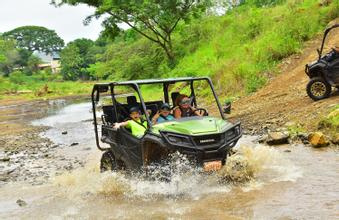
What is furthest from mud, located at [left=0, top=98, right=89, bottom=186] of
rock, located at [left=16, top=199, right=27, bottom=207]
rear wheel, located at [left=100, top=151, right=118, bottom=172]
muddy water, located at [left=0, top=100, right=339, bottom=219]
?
rear wheel, located at [left=100, top=151, right=118, bottom=172]

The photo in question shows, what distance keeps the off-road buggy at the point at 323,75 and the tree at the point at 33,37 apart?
10722cm

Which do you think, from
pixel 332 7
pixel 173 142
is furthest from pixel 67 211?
pixel 332 7

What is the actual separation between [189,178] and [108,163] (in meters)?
2.36

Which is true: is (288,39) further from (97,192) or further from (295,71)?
(97,192)

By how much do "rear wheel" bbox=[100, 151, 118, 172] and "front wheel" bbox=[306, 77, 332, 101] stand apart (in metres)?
6.23

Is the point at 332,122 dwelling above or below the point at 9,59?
below

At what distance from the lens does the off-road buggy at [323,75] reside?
12367mm

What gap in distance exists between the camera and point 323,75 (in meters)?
12.6

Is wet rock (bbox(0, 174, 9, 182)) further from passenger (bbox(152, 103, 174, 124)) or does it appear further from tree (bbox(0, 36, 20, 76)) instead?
tree (bbox(0, 36, 20, 76))

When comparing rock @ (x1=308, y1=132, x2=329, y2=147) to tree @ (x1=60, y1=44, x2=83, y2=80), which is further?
tree @ (x1=60, y1=44, x2=83, y2=80)

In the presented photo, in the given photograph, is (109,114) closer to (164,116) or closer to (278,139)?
(164,116)

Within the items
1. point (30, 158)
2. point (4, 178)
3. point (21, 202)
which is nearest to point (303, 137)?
point (21, 202)

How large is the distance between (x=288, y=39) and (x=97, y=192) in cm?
1275

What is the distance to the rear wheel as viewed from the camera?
901cm
